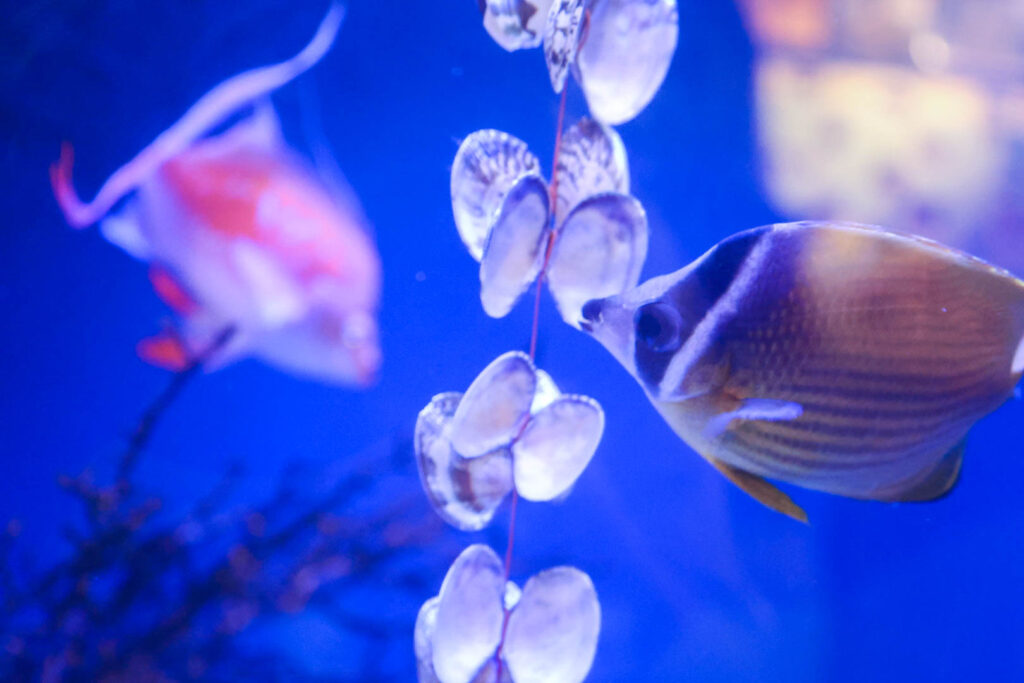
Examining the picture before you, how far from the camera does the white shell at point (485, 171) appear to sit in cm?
57

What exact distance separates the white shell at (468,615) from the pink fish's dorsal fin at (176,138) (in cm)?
130

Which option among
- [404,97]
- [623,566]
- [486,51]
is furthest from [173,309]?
[623,566]

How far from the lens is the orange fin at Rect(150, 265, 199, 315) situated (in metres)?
1.57

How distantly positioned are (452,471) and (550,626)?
185 millimetres

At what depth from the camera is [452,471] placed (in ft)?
1.84

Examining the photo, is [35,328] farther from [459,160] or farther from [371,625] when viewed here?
[459,160]

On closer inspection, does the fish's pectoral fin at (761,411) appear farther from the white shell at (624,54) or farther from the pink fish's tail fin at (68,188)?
the pink fish's tail fin at (68,188)

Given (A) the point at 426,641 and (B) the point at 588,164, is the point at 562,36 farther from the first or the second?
(A) the point at 426,641

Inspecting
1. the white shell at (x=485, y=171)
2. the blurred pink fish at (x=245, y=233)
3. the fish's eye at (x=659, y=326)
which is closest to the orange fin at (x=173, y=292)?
the blurred pink fish at (x=245, y=233)

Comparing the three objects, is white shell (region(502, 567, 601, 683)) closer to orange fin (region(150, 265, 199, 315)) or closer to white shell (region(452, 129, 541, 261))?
white shell (region(452, 129, 541, 261))

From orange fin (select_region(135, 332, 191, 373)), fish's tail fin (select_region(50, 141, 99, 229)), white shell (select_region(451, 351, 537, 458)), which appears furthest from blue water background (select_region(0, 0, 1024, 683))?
white shell (select_region(451, 351, 537, 458))

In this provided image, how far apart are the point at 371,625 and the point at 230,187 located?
41.5 inches

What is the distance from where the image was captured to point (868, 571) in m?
0.76

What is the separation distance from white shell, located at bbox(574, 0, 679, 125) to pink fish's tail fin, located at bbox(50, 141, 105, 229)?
152 cm
